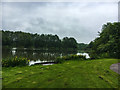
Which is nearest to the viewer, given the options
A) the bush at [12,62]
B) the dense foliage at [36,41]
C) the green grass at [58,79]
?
the green grass at [58,79]

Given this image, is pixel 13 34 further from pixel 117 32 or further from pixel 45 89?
pixel 45 89

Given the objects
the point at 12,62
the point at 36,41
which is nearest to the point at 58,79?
the point at 12,62

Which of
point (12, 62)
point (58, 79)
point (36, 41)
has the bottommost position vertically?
point (58, 79)

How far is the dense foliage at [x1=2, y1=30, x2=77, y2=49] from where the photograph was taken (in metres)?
67.6

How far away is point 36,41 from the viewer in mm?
74875

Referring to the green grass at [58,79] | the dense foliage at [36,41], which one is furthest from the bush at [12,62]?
the dense foliage at [36,41]

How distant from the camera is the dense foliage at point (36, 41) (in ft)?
222

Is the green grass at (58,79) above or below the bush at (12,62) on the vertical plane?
below

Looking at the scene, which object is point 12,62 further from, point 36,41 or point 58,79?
point 36,41

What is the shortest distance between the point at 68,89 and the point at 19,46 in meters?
70.4

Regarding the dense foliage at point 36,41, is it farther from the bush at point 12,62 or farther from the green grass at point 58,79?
the green grass at point 58,79

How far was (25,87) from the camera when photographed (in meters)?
3.63

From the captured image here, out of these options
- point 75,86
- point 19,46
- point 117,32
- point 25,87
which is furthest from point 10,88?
point 19,46

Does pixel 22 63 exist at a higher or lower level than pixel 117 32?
lower
